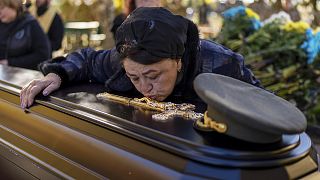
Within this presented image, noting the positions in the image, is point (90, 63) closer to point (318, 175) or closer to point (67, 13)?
point (318, 175)

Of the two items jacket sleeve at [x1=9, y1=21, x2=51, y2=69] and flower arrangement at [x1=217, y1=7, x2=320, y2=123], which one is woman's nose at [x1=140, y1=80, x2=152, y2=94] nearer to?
flower arrangement at [x1=217, y1=7, x2=320, y2=123]

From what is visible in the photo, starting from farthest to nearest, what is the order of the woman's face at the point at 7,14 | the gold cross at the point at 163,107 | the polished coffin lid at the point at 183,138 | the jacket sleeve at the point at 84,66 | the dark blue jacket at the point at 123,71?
the woman's face at the point at 7,14 → the jacket sleeve at the point at 84,66 → the dark blue jacket at the point at 123,71 → the gold cross at the point at 163,107 → the polished coffin lid at the point at 183,138

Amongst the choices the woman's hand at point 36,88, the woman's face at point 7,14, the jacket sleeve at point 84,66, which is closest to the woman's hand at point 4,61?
the woman's face at point 7,14

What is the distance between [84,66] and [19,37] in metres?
1.64

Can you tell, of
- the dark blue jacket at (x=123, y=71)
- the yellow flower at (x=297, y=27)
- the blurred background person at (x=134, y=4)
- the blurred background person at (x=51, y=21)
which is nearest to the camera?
the dark blue jacket at (x=123, y=71)

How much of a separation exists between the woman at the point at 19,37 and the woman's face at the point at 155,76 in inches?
81.0

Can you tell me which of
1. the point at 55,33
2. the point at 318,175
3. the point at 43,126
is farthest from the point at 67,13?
the point at 318,175

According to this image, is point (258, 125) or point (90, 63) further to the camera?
point (90, 63)

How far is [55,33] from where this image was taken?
4.70 meters

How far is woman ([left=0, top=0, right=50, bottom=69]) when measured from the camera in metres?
3.40

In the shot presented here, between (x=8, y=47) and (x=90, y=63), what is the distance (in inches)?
65.8

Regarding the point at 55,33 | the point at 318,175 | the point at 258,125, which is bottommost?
the point at 55,33

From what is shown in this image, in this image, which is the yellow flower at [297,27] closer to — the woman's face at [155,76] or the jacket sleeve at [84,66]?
the jacket sleeve at [84,66]

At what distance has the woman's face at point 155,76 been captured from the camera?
1460 millimetres
